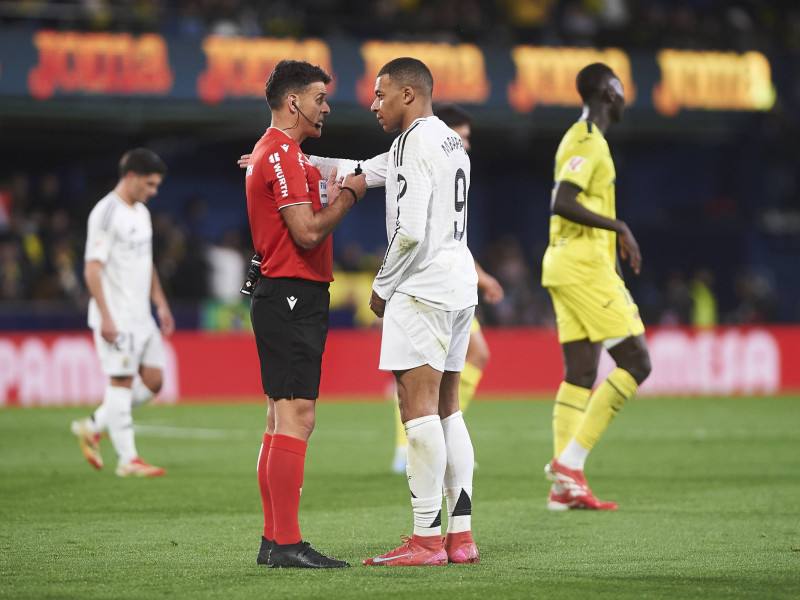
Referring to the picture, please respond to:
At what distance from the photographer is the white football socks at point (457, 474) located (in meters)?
5.41

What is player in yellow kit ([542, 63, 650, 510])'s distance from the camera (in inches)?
279

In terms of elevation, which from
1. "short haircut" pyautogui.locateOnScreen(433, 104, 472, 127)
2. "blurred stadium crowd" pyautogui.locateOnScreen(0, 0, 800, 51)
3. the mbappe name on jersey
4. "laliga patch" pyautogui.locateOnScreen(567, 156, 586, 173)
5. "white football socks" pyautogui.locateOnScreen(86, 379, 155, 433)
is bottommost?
"white football socks" pyautogui.locateOnScreen(86, 379, 155, 433)

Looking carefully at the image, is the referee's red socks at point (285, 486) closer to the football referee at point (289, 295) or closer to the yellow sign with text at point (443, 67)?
the football referee at point (289, 295)

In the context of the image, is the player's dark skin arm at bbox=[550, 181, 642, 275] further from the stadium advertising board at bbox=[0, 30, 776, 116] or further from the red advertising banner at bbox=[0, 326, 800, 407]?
the stadium advertising board at bbox=[0, 30, 776, 116]

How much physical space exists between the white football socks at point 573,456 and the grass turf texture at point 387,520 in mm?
317

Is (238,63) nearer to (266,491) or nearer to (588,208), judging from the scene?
(588,208)

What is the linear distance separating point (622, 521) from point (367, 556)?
1.74 metres

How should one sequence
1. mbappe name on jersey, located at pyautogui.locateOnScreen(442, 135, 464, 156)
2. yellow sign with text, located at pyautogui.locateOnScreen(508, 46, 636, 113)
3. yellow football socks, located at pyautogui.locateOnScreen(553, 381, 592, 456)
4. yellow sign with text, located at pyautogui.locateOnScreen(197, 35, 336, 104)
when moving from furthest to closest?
yellow sign with text, located at pyautogui.locateOnScreen(508, 46, 636, 113)
yellow sign with text, located at pyautogui.locateOnScreen(197, 35, 336, 104)
yellow football socks, located at pyautogui.locateOnScreen(553, 381, 592, 456)
mbappe name on jersey, located at pyautogui.locateOnScreen(442, 135, 464, 156)

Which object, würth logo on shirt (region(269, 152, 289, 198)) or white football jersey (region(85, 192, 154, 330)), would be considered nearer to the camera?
würth logo on shirt (region(269, 152, 289, 198))

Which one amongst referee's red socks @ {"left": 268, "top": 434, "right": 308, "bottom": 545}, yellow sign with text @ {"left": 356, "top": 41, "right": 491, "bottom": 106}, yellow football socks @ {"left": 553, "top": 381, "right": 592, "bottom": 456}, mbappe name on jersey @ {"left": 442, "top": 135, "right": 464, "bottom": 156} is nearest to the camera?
referee's red socks @ {"left": 268, "top": 434, "right": 308, "bottom": 545}

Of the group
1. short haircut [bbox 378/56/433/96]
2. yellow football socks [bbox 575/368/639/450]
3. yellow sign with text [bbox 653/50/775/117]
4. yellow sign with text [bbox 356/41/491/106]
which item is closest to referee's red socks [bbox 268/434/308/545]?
short haircut [bbox 378/56/433/96]

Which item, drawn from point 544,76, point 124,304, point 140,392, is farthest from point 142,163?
point 544,76

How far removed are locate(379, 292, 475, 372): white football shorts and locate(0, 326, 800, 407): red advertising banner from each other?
1129 centimetres

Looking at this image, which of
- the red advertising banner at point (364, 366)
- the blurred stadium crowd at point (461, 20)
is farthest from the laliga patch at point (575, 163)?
the blurred stadium crowd at point (461, 20)
